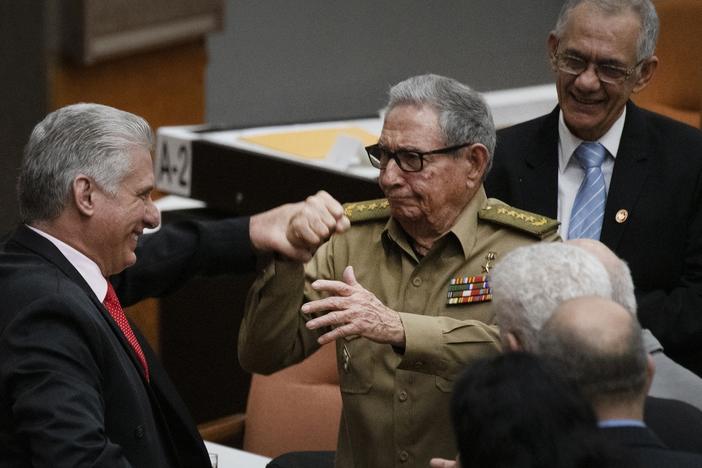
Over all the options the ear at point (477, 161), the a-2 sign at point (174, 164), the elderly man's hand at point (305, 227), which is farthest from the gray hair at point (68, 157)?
the a-2 sign at point (174, 164)

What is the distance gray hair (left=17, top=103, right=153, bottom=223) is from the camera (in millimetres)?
2693

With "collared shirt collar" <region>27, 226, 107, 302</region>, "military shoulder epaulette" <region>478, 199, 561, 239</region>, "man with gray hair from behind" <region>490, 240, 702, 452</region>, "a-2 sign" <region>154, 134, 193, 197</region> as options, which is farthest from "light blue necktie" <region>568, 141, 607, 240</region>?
"a-2 sign" <region>154, 134, 193, 197</region>

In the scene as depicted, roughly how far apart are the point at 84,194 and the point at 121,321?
0.30 metres

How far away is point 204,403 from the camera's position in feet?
16.3

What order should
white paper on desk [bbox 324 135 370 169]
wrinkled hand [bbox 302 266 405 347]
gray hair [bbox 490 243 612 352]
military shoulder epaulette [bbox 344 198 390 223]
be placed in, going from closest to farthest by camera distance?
gray hair [bbox 490 243 612 352]
wrinkled hand [bbox 302 266 405 347]
military shoulder epaulette [bbox 344 198 390 223]
white paper on desk [bbox 324 135 370 169]

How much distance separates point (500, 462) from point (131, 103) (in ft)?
14.1

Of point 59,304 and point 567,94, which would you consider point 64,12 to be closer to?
point 567,94

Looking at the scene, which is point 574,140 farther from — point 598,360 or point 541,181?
point 598,360

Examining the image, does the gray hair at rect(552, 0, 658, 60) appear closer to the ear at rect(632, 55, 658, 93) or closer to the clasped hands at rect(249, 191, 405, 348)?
the ear at rect(632, 55, 658, 93)

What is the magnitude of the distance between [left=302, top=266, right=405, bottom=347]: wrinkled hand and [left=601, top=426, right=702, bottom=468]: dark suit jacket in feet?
2.25

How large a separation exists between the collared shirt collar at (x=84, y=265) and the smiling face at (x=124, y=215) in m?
0.02

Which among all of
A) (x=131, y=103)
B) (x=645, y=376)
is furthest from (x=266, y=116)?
(x=645, y=376)

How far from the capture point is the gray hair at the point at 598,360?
2.07m

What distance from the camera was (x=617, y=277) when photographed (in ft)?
8.12
